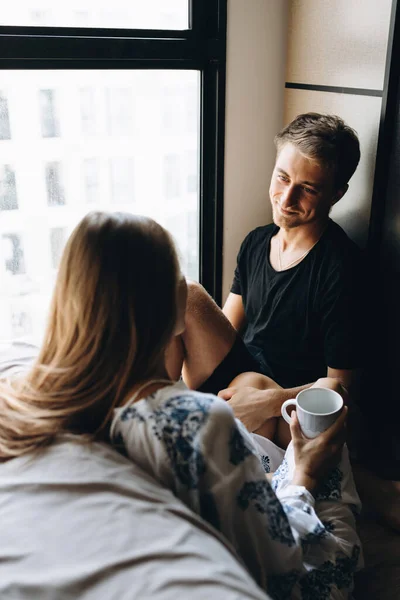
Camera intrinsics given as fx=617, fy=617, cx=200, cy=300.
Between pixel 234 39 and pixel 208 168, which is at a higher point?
pixel 234 39

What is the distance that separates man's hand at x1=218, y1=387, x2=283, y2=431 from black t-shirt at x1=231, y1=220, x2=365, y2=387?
17 centimetres

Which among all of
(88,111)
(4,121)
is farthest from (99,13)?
(4,121)

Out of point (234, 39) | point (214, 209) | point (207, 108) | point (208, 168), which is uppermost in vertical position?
point (234, 39)

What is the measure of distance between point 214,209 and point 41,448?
139 centimetres

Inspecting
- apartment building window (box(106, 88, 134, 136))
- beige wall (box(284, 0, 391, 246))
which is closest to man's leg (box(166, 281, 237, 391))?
beige wall (box(284, 0, 391, 246))

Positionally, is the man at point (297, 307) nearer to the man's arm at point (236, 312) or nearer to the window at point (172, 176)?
the man's arm at point (236, 312)

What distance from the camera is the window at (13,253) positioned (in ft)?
6.11

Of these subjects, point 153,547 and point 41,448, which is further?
point 41,448

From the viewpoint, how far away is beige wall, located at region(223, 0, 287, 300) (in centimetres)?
Result: 194

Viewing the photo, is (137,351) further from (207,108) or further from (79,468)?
(207,108)

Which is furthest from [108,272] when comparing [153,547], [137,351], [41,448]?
[153,547]

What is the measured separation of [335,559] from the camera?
1.09 meters

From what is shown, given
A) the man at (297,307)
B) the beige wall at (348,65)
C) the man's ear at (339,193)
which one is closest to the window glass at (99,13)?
the beige wall at (348,65)

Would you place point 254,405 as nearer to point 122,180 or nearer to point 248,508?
point 248,508
